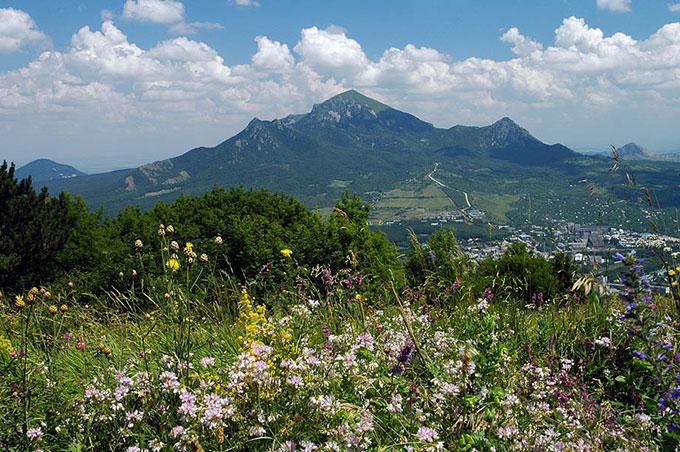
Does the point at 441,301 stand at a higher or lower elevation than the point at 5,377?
lower

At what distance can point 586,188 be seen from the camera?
20.6 ft

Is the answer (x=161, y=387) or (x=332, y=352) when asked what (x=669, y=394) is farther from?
(x=161, y=387)

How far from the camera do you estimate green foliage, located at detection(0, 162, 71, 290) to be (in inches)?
1292

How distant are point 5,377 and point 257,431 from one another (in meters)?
2.20

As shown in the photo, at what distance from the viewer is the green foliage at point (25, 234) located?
3281cm

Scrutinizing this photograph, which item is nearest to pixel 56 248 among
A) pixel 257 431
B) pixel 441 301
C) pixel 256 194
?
pixel 256 194

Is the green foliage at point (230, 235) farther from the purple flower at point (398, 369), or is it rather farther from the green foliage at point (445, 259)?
the purple flower at point (398, 369)

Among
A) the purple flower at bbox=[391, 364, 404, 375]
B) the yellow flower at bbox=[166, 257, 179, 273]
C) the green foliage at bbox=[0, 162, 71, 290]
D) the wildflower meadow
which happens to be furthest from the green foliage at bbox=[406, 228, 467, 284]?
the green foliage at bbox=[0, 162, 71, 290]

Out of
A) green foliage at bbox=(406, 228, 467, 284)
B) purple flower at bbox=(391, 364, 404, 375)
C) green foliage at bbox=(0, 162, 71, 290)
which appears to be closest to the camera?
purple flower at bbox=(391, 364, 404, 375)

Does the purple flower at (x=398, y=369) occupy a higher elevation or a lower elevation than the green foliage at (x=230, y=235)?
higher

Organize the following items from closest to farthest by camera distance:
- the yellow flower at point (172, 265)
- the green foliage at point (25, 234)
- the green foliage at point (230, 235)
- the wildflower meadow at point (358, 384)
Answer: the wildflower meadow at point (358, 384) → the yellow flower at point (172, 265) → the green foliage at point (230, 235) → the green foliage at point (25, 234)

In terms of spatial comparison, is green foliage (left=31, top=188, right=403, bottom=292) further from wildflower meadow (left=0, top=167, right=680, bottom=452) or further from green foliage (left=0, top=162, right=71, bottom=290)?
wildflower meadow (left=0, top=167, right=680, bottom=452)

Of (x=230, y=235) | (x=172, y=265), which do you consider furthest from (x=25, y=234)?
(x=172, y=265)

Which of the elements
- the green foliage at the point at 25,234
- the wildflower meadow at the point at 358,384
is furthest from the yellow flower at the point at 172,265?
the green foliage at the point at 25,234
